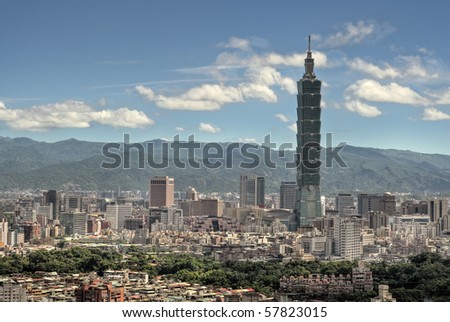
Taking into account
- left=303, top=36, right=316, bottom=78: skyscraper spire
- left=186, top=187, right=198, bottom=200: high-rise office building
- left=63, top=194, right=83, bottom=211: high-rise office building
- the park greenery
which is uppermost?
left=303, top=36, right=316, bottom=78: skyscraper spire

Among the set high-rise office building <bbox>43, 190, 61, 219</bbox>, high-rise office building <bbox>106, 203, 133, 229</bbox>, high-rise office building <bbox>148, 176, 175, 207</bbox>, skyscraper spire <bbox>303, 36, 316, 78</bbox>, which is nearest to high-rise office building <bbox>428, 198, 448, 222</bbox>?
skyscraper spire <bbox>303, 36, 316, 78</bbox>

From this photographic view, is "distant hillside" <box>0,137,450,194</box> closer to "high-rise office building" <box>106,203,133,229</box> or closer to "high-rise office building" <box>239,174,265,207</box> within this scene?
"high-rise office building" <box>239,174,265,207</box>

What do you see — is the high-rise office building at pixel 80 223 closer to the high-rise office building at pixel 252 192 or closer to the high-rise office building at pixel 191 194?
the high-rise office building at pixel 191 194

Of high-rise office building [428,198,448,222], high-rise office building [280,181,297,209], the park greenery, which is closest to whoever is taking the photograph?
the park greenery

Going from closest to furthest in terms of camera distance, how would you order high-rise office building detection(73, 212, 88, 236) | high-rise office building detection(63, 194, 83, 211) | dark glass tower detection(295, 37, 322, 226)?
high-rise office building detection(73, 212, 88, 236) < dark glass tower detection(295, 37, 322, 226) < high-rise office building detection(63, 194, 83, 211)

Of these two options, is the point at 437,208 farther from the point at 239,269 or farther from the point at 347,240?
the point at 239,269

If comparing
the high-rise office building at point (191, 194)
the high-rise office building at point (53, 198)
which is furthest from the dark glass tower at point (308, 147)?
the high-rise office building at point (53, 198)

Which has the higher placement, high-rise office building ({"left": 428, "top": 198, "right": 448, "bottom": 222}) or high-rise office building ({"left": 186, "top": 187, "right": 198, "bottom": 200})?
high-rise office building ({"left": 186, "top": 187, "right": 198, "bottom": 200})

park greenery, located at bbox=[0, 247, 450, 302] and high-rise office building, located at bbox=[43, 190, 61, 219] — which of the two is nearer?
park greenery, located at bbox=[0, 247, 450, 302]
